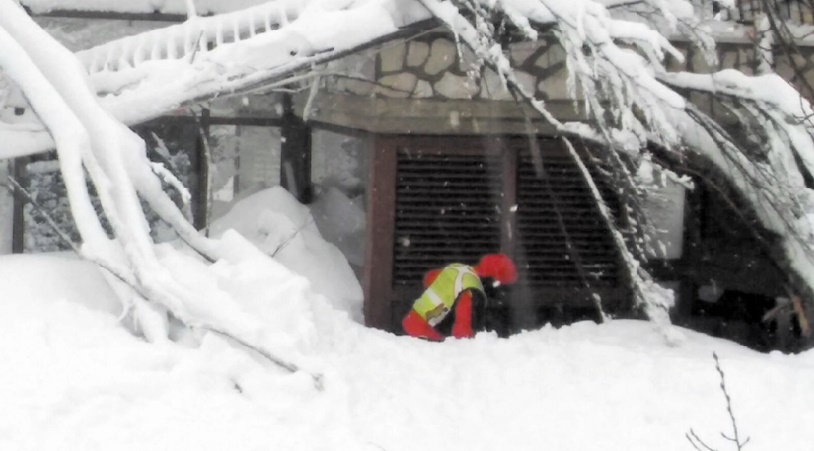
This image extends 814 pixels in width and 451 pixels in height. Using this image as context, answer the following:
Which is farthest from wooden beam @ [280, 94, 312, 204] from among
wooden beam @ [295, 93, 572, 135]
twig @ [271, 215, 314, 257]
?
wooden beam @ [295, 93, 572, 135]

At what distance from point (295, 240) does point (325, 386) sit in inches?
145

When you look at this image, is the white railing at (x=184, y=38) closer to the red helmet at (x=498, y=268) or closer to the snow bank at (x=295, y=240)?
the snow bank at (x=295, y=240)

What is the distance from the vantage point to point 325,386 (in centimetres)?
572

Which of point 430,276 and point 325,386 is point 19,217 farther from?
point 325,386

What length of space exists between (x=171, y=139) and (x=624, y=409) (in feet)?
17.5

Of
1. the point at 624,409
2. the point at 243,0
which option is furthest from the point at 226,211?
the point at 624,409

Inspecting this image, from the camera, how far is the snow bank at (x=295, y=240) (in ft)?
29.6

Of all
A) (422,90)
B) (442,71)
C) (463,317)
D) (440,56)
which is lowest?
(463,317)

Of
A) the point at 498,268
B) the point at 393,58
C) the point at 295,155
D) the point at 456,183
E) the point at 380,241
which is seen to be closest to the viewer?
the point at 498,268

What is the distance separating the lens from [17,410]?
4883 mm

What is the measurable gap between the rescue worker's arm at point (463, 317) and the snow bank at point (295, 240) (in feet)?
4.00

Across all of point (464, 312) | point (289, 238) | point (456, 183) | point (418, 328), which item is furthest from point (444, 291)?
point (289, 238)

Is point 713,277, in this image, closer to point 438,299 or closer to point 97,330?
point 438,299

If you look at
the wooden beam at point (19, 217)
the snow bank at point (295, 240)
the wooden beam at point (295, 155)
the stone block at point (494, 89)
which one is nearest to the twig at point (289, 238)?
the snow bank at point (295, 240)
